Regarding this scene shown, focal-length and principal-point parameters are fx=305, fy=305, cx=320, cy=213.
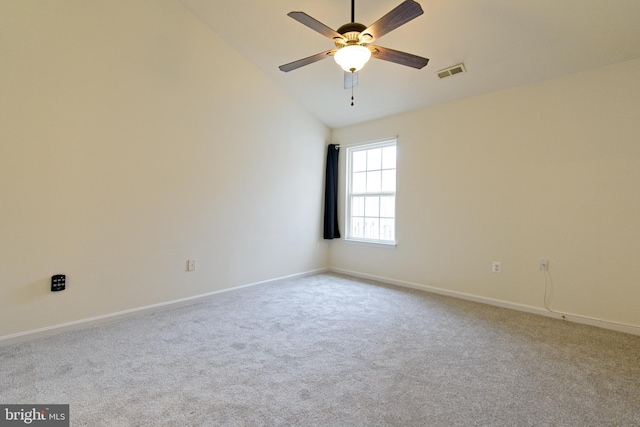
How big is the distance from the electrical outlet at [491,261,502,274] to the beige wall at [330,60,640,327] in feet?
0.13

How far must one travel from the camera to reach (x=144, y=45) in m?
2.93

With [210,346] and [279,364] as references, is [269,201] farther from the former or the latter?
[279,364]

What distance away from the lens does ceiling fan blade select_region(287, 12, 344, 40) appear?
6.17 feet

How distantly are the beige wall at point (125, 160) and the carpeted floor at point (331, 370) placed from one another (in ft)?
1.56

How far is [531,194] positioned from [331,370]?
2718mm

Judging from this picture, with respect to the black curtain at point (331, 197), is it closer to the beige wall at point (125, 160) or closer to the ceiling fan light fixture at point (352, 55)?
the beige wall at point (125, 160)

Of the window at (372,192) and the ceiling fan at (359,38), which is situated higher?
the ceiling fan at (359,38)

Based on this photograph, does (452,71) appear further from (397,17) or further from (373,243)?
(373,243)

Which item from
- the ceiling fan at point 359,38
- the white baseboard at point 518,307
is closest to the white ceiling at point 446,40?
the ceiling fan at point 359,38

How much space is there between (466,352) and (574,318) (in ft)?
4.93

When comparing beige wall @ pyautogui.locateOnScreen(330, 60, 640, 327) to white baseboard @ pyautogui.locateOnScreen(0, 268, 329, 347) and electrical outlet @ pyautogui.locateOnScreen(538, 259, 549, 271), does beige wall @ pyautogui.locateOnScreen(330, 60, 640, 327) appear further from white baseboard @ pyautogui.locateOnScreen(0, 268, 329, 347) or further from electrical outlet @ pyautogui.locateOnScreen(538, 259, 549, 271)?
white baseboard @ pyautogui.locateOnScreen(0, 268, 329, 347)

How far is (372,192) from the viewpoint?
4629 mm

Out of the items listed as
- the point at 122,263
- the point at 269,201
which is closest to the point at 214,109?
the point at 269,201

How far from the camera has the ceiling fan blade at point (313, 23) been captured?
74.0 inches
